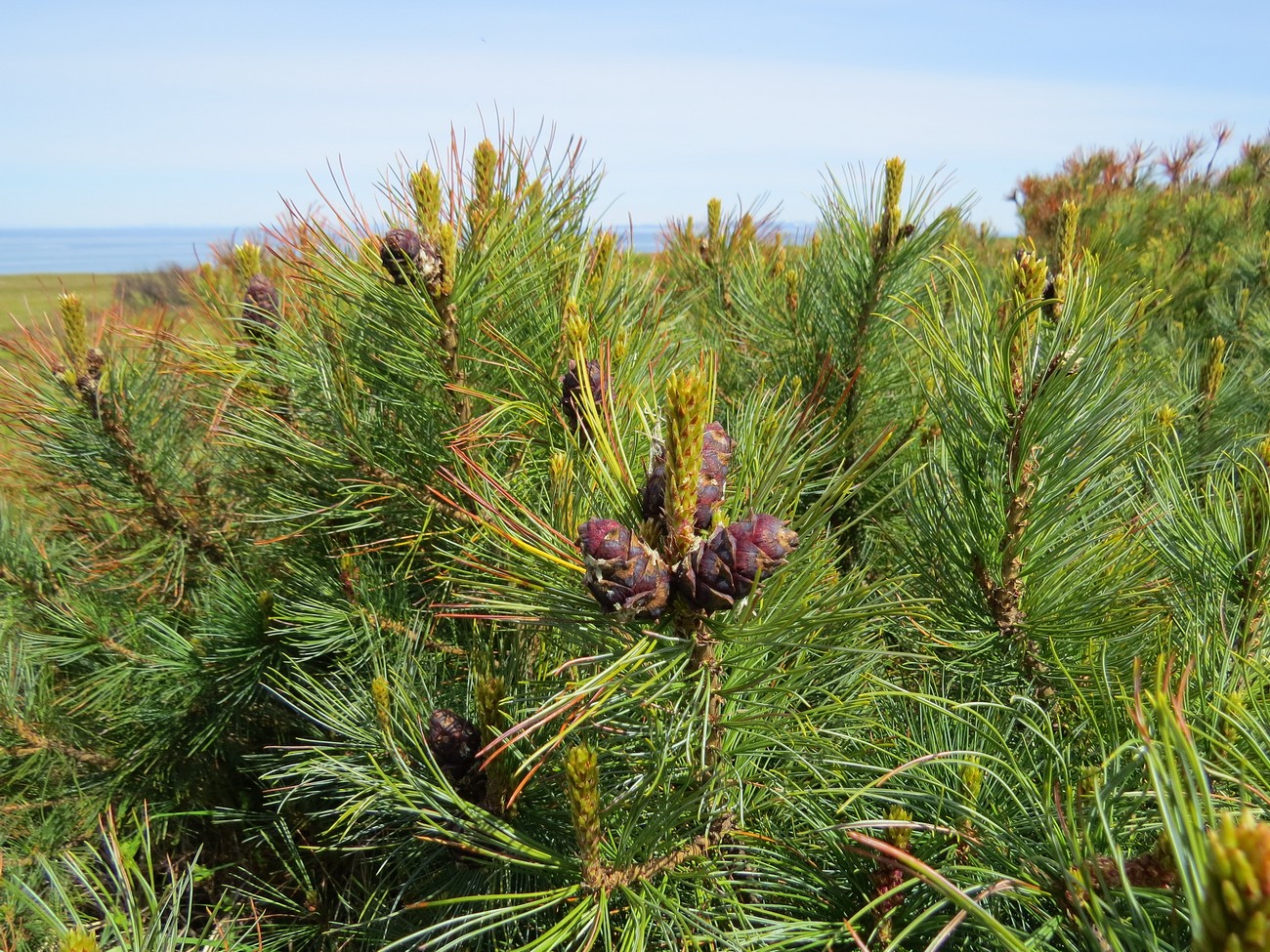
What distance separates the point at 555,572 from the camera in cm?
81

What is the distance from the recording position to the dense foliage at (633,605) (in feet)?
2.32

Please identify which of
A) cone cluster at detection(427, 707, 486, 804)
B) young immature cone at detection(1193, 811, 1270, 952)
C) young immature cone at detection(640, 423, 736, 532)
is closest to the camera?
young immature cone at detection(1193, 811, 1270, 952)

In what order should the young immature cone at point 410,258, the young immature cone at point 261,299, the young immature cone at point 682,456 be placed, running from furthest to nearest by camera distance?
the young immature cone at point 261,299
the young immature cone at point 410,258
the young immature cone at point 682,456

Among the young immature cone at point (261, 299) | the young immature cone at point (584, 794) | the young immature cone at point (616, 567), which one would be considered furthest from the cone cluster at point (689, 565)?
the young immature cone at point (261, 299)

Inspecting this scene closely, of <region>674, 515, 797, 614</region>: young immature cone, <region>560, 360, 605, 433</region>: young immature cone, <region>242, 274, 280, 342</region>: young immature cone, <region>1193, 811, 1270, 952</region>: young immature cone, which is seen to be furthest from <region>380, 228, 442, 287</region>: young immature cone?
<region>1193, 811, 1270, 952</region>: young immature cone

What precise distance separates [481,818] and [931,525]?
747 millimetres

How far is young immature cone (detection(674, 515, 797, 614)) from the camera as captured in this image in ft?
2.18

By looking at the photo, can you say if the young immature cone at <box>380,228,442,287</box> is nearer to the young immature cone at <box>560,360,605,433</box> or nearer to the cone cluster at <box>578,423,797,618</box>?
the young immature cone at <box>560,360,605,433</box>

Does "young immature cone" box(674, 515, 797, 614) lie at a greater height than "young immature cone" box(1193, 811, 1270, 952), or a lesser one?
greater

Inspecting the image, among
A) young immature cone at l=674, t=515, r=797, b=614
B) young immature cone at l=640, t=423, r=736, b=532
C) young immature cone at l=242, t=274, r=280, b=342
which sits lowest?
young immature cone at l=674, t=515, r=797, b=614

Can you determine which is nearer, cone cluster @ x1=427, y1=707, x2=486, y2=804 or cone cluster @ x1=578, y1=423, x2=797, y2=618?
cone cluster @ x1=578, y1=423, x2=797, y2=618

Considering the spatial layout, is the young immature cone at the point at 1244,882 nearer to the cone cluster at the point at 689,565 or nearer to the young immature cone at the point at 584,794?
the cone cluster at the point at 689,565

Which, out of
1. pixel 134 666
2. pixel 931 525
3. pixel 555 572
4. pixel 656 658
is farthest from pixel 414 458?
pixel 134 666

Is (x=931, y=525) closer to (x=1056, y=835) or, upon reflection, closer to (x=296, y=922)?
(x=1056, y=835)
